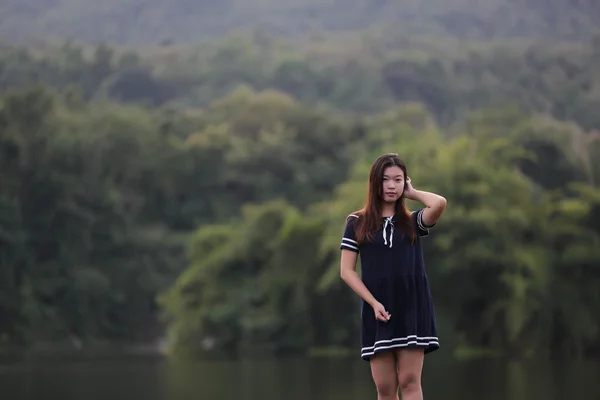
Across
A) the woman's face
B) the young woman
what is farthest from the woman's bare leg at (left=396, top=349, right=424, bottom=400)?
the woman's face

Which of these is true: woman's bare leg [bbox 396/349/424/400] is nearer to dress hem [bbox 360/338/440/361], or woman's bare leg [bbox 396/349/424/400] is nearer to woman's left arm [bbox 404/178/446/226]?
dress hem [bbox 360/338/440/361]

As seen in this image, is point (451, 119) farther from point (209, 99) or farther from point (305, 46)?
point (305, 46)

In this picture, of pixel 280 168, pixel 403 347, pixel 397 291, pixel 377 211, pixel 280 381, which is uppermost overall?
pixel 280 168

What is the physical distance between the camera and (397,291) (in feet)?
16.8

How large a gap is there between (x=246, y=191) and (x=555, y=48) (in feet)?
94.0

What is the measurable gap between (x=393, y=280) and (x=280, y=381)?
35.8ft

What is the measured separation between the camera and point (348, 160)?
47.1 metres

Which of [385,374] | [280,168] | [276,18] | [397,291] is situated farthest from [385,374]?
[276,18]

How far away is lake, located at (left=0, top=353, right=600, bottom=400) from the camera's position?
480 inches

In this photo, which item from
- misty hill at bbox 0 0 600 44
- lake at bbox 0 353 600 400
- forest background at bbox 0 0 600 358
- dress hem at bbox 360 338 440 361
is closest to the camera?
dress hem at bbox 360 338 440 361

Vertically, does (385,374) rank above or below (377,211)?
below

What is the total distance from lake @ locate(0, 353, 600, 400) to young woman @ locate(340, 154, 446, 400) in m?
6.01

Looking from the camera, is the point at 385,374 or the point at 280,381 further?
the point at 280,381

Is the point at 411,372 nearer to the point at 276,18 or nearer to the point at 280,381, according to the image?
the point at 280,381
